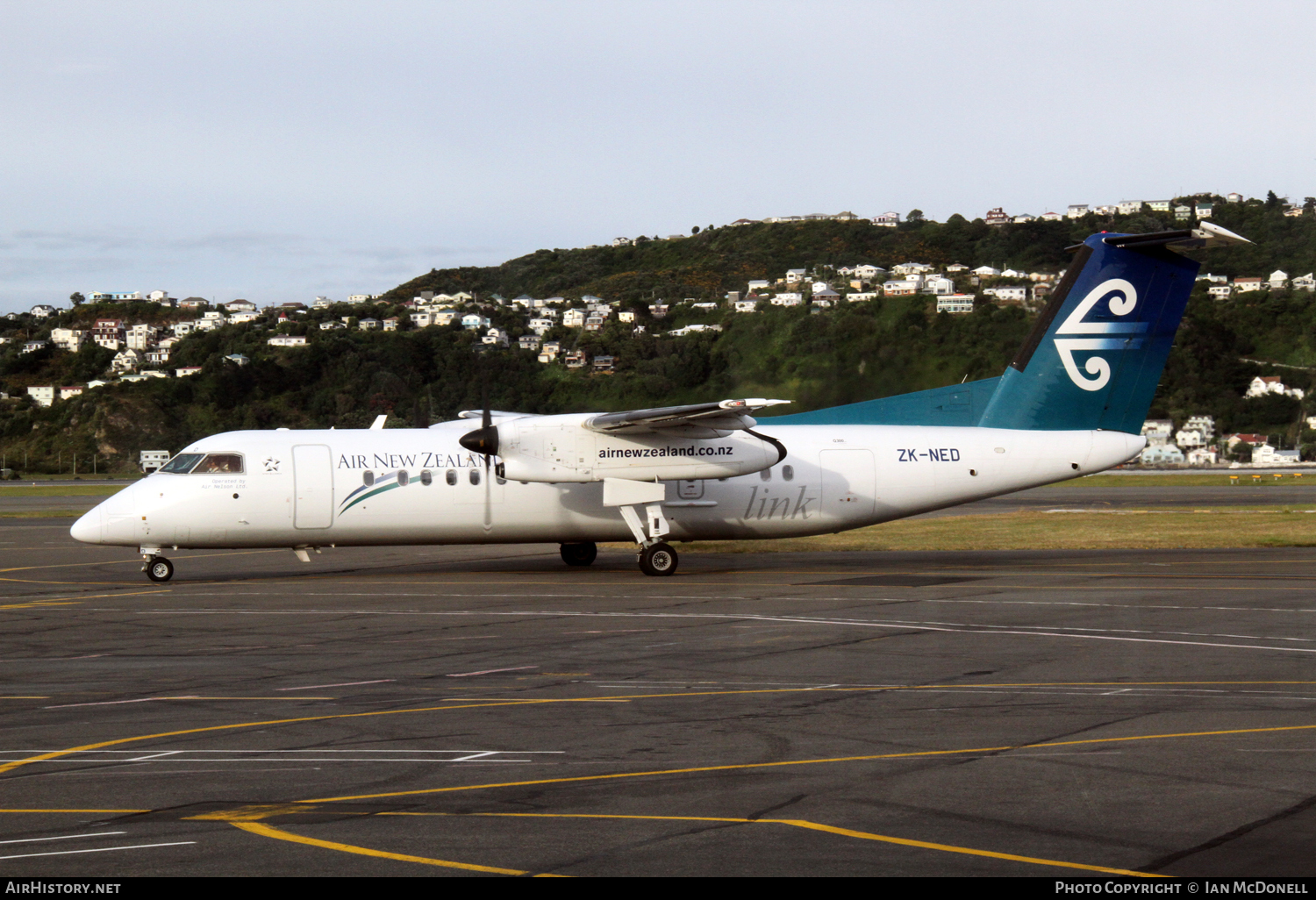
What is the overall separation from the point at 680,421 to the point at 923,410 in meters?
5.94

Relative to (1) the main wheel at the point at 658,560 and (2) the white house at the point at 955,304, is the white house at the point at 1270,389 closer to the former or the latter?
(2) the white house at the point at 955,304

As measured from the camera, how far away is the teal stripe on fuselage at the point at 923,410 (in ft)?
79.0

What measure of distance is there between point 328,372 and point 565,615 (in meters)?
51.4

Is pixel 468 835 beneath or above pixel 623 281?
beneath

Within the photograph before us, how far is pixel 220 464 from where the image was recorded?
72.6 ft

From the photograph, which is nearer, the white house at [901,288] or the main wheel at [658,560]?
the main wheel at [658,560]

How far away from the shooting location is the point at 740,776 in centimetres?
781

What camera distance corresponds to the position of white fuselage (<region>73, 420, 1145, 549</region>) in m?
22.0

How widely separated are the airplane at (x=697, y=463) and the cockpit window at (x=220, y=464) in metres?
0.03

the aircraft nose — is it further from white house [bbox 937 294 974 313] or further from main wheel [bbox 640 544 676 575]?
white house [bbox 937 294 974 313]

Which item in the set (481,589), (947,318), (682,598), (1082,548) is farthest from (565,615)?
(947,318)

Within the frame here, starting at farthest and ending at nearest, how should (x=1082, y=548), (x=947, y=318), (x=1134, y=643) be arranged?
(x=947, y=318) → (x=1082, y=548) → (x=1134, y=643)

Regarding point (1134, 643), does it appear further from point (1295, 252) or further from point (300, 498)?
point (1295, 252)

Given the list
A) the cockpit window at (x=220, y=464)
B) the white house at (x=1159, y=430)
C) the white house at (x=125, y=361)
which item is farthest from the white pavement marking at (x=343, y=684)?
the white house at (x=1159, y=430)
